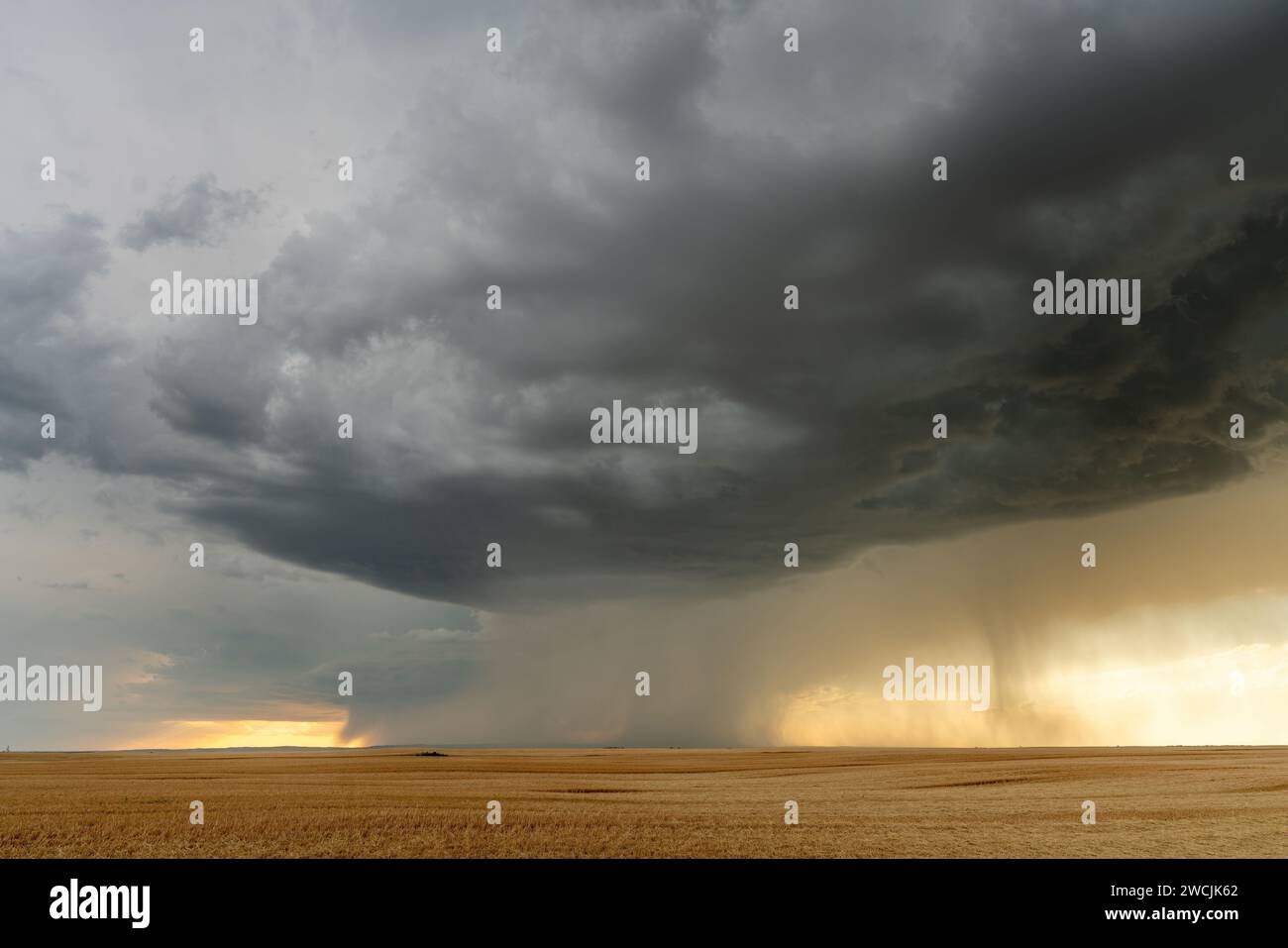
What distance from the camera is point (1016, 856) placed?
31.2 m

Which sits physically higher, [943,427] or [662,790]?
[943,427]

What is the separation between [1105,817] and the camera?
41.4 meters
